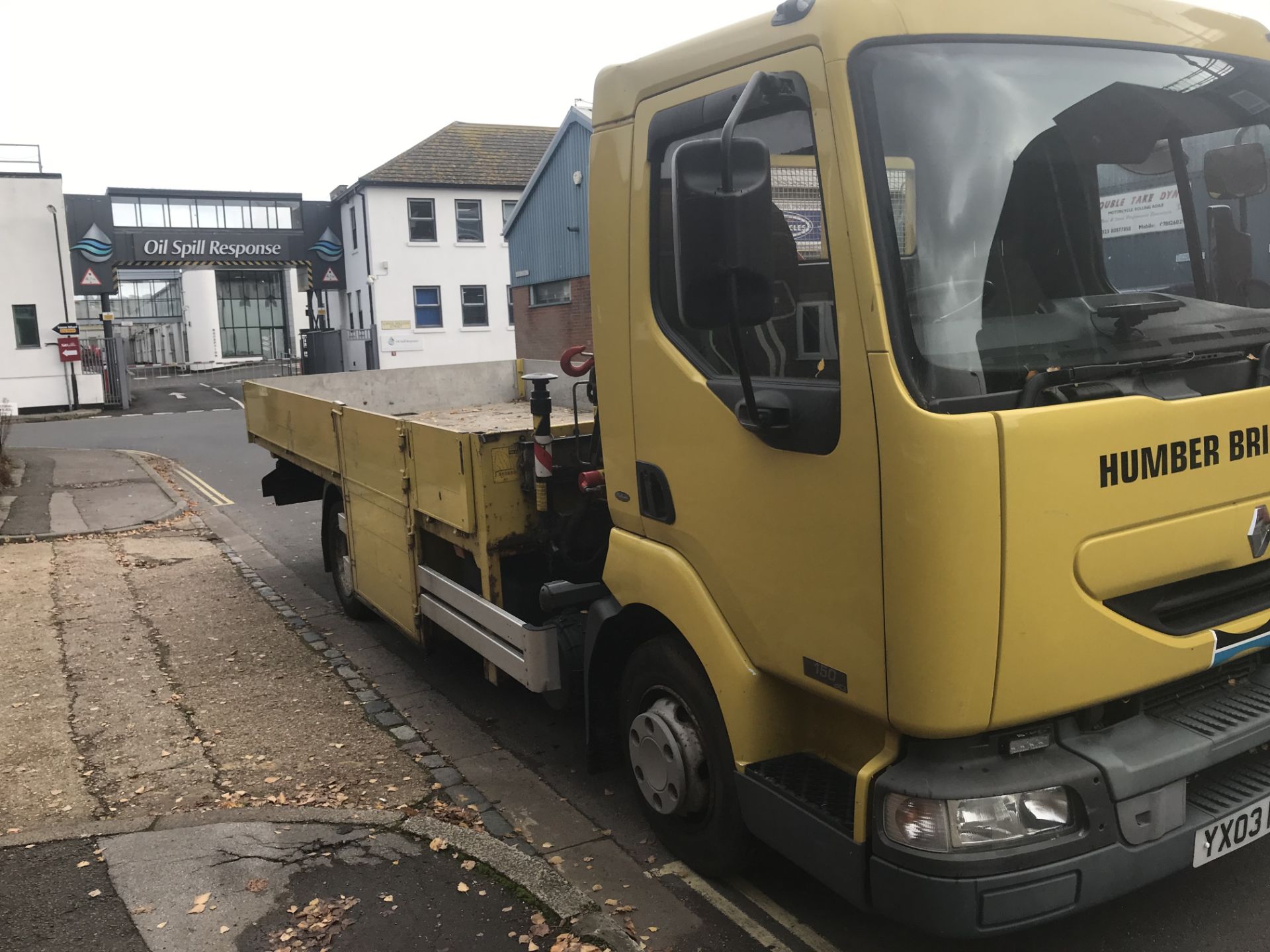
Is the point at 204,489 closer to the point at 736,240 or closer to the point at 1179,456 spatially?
the point at 736,240

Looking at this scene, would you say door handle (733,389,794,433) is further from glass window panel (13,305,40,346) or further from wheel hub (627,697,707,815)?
glass window panel (13,305,40,346)

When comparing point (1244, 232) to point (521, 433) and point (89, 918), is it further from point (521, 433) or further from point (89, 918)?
point (89, 918)

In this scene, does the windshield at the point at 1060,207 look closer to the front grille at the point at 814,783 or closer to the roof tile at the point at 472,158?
the front grille at the point at 814,783

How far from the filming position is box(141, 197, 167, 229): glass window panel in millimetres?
38312

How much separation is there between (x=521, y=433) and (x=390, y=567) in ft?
6.01

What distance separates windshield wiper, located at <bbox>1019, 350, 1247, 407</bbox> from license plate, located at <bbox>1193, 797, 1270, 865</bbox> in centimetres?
129

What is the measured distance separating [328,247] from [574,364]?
130ft

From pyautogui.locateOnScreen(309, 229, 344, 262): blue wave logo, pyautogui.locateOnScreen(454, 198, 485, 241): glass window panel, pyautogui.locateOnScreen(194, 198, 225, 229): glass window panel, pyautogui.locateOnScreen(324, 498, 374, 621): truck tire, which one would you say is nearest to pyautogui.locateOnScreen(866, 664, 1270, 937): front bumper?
pyautogui.locateOnScreen(324, 498, 374, 621): truck tire

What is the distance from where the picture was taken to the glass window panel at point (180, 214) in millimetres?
39312

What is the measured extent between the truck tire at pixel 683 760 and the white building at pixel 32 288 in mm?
34177

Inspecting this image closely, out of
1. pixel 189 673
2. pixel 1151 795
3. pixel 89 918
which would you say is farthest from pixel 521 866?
pixel 189 673

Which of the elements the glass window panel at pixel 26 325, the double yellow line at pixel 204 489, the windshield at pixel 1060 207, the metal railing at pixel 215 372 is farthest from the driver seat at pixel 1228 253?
the metal railing at pixel 215 372

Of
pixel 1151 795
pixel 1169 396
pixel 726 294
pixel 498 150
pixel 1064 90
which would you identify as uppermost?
pixel 498 150

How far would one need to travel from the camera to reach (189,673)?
684 centimetres
